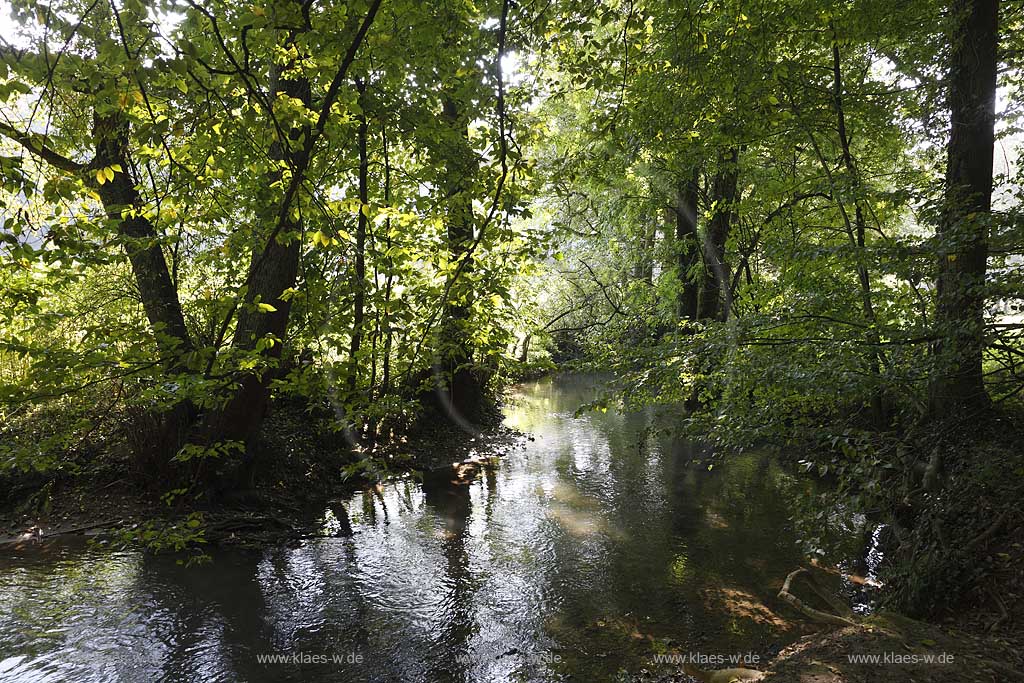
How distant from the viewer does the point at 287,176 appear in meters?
5.74

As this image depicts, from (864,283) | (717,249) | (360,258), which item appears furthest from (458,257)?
(717,249)

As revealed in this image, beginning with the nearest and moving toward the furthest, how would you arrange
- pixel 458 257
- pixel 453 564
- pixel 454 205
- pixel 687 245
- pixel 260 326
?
pixel 454 205 < pixel 458 257 < pixel 453 564 < pixel 260 326 < pixel 687 245

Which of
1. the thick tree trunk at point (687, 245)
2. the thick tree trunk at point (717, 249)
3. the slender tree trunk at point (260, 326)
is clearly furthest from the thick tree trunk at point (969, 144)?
the slender tree trunk at point (260, 326)

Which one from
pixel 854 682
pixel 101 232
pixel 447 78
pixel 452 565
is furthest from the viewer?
pixel 452 565

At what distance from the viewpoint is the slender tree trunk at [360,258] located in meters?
4.92

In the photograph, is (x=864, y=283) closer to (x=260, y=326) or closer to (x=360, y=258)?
(x=360, y=258)

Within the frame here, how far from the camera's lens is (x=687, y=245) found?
12898 millimetres

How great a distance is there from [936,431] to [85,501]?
10586 millimetres

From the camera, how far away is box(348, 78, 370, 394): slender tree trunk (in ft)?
16.1

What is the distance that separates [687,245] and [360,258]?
810 cm

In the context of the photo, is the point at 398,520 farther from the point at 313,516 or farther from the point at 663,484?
the point at 663,484

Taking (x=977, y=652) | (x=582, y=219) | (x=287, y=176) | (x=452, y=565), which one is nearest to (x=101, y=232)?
(x=287, y=176)

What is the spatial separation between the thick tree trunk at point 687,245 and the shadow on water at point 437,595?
18.2ft

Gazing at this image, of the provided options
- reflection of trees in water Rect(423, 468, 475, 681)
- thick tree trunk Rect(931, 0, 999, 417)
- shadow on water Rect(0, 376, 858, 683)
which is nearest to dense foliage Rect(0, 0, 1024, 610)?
thick tree trunk Rect(931, 0, 999, 417)
